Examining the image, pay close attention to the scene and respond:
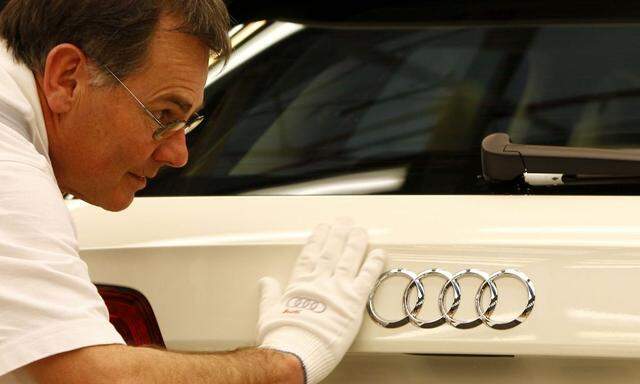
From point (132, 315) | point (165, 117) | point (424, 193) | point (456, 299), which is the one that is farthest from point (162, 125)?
point (456, 299)

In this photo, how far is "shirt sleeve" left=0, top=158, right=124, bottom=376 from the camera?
134 cm

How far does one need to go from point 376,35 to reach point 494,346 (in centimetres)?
71

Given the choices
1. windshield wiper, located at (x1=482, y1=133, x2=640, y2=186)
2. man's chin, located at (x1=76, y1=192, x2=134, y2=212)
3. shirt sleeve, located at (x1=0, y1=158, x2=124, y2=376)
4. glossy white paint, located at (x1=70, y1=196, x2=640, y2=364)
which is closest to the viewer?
shirt sleeve, located at (x1=0, y1=158, x2=124, y2=376)

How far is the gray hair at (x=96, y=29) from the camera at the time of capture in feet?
5.42

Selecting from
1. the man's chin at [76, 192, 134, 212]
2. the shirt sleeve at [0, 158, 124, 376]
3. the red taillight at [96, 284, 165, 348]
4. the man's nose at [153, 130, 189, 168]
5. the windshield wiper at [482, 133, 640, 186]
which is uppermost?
the windshield wiper at [482, 133, 640, 186]

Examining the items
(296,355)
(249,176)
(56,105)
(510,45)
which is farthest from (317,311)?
(510,45)

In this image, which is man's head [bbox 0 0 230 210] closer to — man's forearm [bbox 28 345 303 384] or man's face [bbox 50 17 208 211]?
man's face [bbox 50 17 208 211]

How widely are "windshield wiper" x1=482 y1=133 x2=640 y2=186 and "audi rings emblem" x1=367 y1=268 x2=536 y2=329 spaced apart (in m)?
0.19

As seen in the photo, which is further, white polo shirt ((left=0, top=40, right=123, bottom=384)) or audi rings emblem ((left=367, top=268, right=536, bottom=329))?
audi rings emblem ((left=367, top=268, right=536, bottom=329))

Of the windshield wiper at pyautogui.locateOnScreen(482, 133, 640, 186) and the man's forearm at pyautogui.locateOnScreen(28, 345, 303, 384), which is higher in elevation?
the windshield wiper at pyautogui.locateOnScreen(482, 133, 640, 186)

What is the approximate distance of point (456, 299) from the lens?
149 cm

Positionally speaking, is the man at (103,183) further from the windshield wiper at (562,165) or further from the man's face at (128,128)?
the windshield wiper at (562,165)

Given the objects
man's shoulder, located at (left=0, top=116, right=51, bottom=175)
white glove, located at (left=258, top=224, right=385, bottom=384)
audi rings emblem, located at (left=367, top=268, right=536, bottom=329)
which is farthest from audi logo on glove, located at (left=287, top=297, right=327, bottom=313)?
man's shoulder, located at (left=0, top=116, right=51, bottom=175)

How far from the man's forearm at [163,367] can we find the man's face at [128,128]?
319mm
